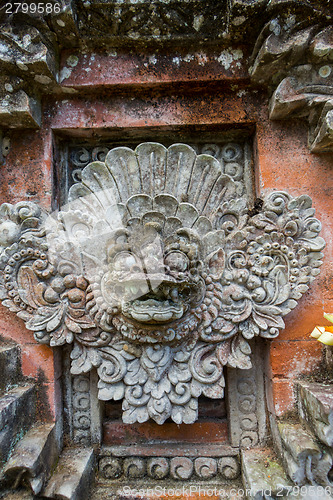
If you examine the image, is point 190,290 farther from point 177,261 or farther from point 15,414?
point 15,414

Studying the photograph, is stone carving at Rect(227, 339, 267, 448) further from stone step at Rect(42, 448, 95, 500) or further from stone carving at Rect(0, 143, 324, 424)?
stone step at Rect(42, 448, 95, 500)

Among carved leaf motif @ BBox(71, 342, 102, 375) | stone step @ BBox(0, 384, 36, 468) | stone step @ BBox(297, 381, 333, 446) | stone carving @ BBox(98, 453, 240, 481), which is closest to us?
stone step @ BBox(297, 381, 333, 446)

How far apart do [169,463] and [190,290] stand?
118 cm

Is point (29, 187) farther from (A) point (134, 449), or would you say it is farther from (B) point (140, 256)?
(A) point (134, 449)

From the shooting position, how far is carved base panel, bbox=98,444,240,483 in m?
2.07

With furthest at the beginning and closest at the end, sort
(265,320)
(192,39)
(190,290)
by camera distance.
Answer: (192,39)
(265,320)
(190,290)

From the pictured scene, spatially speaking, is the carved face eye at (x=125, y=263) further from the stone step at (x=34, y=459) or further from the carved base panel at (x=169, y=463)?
the carved base panel at (x=169, y=463)

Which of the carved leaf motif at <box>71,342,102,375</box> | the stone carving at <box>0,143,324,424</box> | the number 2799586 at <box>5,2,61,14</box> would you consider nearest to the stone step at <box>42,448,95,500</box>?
the stone carving at <box>0,143,324,424</box>

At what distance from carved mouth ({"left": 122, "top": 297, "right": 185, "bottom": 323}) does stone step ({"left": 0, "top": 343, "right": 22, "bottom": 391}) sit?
2.67 feet

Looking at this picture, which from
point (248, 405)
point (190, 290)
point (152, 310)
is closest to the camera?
point (152, 310)

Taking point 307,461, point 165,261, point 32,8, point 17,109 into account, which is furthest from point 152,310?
point 32,8

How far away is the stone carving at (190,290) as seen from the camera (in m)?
1.86

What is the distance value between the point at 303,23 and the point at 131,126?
3.69ft

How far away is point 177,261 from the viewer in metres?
1.71
